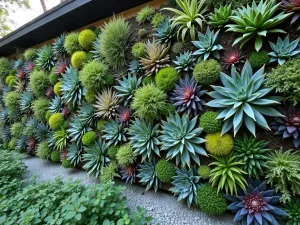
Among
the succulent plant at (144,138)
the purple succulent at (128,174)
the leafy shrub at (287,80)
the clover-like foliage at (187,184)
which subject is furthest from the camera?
the purple succulent at (128,174)

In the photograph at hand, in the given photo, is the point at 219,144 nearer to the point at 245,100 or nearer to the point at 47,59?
the point at 245,100

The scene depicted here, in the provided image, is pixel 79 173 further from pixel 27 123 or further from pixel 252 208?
pixel 252 208

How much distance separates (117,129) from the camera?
2.41 m

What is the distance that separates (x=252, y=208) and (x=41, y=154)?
11.8ft

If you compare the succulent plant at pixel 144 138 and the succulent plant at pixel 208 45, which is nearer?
the succulent plant at pixel 208 45

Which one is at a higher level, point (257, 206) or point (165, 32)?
point (165, 32)

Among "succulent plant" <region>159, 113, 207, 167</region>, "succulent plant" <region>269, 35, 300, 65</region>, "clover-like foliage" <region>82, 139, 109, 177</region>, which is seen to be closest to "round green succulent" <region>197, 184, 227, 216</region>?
"succulent plant" <region>159, 113, 207, 167</region>

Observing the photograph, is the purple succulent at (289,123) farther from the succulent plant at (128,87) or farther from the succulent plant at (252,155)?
the succulent plant at (128,87)

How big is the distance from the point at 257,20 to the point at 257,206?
156cm

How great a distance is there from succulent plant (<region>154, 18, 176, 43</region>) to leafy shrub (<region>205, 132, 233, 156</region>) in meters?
1.20

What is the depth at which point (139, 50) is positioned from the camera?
2.17 meters

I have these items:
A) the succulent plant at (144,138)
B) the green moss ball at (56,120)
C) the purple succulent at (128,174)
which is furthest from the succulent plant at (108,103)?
the green moss ball at (56,120)

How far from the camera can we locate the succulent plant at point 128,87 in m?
2.23

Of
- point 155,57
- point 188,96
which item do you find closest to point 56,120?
point 155,57
